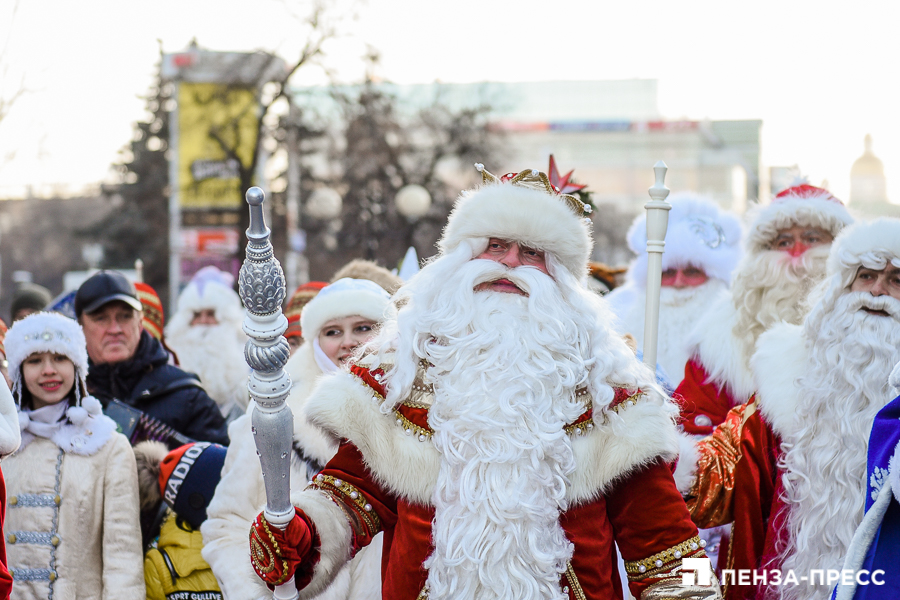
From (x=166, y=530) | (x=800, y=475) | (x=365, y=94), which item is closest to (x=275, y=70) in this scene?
(x=365, y=94)

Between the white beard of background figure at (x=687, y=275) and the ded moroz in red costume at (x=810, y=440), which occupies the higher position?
the white beard of background figure at (x=687, y=275)

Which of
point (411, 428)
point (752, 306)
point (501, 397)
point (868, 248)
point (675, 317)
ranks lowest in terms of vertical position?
point (411, 428)

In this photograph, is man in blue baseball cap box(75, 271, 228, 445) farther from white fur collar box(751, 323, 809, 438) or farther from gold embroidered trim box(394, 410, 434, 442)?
white fur collar box(751, 323, 809, 438)

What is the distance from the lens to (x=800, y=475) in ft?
12.4

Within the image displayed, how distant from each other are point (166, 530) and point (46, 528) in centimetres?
55

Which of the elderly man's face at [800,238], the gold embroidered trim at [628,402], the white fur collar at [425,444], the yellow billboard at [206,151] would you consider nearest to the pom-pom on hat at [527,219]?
the gold embroidered trim at [628,402]

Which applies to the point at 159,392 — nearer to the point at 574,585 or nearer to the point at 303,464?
the point at 303,464

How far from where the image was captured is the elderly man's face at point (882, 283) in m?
3.69

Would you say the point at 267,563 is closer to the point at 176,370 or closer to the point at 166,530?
the point at 166,530

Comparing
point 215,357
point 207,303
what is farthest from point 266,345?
point 207,303

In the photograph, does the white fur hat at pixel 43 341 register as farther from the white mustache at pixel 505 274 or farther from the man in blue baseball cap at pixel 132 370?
the white mustache at pixel 505 274

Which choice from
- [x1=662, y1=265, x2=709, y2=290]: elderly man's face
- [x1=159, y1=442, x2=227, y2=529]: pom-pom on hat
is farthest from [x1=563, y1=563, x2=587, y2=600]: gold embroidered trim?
[x1=662, y1=265, x2=709, y2=290]: elderly man's face

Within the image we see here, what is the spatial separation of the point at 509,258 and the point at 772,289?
2.32 meters

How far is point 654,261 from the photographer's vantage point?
4.07m
